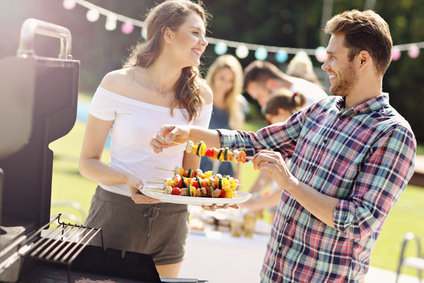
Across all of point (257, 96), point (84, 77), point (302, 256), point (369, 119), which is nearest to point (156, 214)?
point (302, 256)

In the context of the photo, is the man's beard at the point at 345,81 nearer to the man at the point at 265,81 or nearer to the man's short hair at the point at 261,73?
the man at the point at 265,81

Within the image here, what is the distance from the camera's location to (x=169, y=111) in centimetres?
253

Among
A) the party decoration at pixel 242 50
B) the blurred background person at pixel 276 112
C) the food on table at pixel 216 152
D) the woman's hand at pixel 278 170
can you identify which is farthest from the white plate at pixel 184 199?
the party decoration at pixel 242 50

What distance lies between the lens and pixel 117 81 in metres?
2.45

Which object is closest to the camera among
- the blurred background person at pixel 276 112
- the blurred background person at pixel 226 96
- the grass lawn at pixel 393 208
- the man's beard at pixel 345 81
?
the man's beard at pixel 345 81

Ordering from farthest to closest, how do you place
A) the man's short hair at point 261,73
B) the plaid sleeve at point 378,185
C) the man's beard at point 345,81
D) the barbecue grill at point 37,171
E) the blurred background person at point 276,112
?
the man's short hair at point 261,73 → the blurred background person at point 276,112 → the man's beard at point 345,81 → the plaid sleeve at point 378,185 → the barbecue grill at point 37,171

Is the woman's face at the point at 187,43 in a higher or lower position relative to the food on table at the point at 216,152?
higher

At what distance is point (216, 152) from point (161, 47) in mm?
603

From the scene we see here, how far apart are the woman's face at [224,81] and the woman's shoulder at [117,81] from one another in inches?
127

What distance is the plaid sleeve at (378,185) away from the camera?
2016 mm

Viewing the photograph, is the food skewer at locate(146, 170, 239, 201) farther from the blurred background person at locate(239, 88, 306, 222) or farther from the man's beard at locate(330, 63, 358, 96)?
the blurred background person at locate(239, 88, 306, 222)

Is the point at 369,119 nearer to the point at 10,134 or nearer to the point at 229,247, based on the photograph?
the point at 10,134

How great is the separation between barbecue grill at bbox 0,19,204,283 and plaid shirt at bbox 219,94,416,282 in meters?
0.56

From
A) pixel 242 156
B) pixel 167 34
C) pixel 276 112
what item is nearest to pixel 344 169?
pixel 242 156
